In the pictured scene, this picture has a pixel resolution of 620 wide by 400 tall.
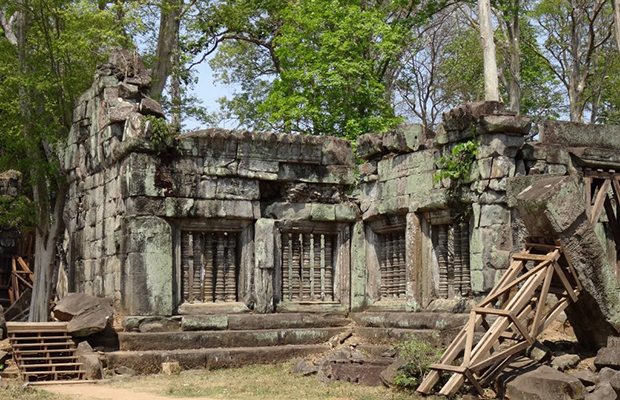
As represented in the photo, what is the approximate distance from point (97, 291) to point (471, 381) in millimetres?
7736

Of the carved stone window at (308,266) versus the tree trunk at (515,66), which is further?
the tree trunk at (515,66)

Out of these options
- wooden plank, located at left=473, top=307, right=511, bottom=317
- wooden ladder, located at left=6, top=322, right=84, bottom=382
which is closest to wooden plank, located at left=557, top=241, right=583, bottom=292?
wooden plank, located at left=473, top=307, right=511, bottom=317

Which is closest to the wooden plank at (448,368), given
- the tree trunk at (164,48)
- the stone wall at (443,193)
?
the stone wall at (443,193)

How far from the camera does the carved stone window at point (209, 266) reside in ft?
45.3

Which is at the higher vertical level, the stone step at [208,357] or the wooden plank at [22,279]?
the wooden plank at [22,279]

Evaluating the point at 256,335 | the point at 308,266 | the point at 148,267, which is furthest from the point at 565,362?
the point at 148,267

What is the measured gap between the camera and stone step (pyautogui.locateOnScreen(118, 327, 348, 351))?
12.7 metres

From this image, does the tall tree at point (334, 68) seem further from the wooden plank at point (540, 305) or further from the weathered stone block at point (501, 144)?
the wooden plank at point (540, 305)

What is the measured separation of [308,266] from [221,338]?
7.41ft

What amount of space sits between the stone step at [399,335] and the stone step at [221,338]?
2.02ft

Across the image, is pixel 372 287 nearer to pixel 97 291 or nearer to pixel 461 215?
pixel 461 215

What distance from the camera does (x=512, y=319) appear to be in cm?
946

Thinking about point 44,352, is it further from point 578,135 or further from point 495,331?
point 578,135

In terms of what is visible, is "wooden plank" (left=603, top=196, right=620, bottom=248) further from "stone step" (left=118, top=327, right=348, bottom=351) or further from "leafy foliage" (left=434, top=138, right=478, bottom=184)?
"stone step" (left=118, top=327, right=348, bottom=351)
